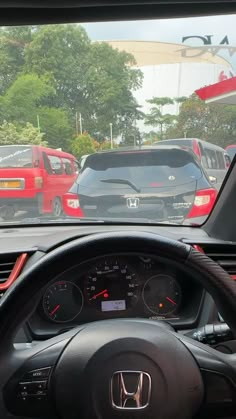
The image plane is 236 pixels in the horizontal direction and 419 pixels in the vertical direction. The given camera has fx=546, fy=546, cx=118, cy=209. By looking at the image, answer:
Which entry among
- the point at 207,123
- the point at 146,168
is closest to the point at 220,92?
the point at 207,123

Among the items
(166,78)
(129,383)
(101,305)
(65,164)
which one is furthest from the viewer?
(65,164)

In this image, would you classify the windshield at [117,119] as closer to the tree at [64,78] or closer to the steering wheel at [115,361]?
the tree at [64,78]

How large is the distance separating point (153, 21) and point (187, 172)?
3.00ft

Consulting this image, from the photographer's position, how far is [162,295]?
9.34 ft

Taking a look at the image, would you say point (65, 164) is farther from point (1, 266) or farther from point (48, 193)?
point (1, 266)

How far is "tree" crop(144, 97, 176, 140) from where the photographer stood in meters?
3.05

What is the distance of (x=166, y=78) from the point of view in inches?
119

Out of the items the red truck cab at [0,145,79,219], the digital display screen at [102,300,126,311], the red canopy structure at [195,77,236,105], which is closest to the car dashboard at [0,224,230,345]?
the digital display screen at [102,300,126,311]

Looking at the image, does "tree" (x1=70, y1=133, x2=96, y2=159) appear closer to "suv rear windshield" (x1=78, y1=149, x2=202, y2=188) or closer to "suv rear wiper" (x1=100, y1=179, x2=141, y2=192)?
"suv rear windshield" (x1=78, y1=149, x2=202, y2=188)

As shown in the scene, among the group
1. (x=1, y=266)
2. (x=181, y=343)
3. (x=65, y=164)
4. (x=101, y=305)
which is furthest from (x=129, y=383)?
(x=65, y=164)

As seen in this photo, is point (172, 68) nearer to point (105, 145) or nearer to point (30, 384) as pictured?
point (105, 145)

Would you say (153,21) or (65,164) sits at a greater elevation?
(153,21)

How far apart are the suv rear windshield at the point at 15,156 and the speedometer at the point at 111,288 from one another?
847 millimetres

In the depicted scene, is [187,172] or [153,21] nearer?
[153,21]
